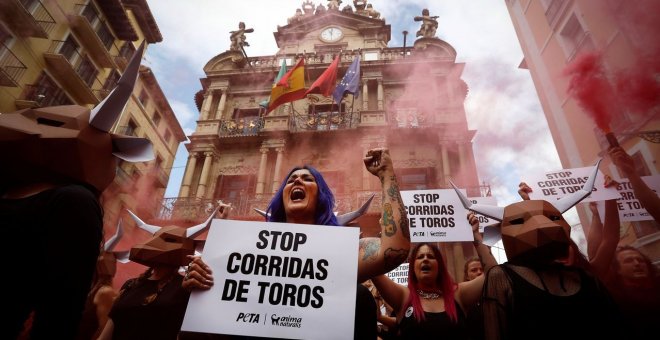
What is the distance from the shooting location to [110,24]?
18.9m

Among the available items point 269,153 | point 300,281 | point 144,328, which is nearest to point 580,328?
point 300,281

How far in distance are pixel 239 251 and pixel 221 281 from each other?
18 cm

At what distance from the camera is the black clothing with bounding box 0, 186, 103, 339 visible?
4.08 ft

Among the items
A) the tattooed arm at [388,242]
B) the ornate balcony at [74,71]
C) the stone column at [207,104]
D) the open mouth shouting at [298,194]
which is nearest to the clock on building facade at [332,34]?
the stone column at [207,104]

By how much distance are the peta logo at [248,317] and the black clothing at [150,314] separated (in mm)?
1182

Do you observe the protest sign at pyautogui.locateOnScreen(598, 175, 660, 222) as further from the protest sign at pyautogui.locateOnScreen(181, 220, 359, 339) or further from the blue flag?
the blue flag

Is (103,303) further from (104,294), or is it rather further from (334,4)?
(334,4)

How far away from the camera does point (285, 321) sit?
164 centimetres

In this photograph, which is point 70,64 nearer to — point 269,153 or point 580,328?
point 269,153

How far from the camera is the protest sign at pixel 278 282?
1622 mm

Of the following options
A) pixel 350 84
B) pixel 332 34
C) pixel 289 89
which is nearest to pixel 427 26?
pixel 332 34

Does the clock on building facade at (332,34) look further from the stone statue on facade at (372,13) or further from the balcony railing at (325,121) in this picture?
the balcony railing at (325,121)

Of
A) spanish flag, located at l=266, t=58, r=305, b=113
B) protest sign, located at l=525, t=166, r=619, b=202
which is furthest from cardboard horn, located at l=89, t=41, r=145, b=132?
spanish flag, located at l=266, t=58, r=305, b=113

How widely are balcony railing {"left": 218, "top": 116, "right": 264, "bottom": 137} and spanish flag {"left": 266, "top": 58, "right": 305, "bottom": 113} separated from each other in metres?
2.52
